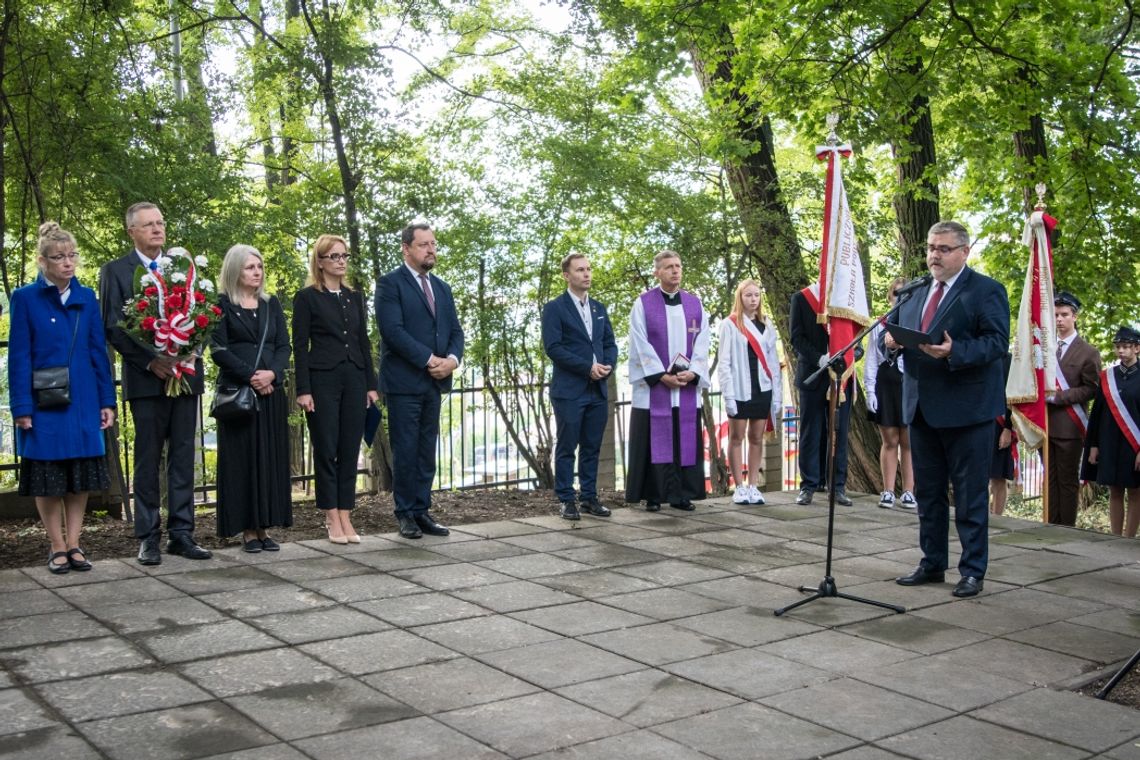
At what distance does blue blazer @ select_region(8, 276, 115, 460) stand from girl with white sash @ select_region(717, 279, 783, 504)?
199 inches

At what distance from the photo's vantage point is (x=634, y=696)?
4.73 m

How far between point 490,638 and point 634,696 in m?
1.10

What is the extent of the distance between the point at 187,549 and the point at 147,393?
1.01 m

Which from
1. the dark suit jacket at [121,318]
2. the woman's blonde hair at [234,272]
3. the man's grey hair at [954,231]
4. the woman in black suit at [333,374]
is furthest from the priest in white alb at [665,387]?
the dark suit jacket at [121,318]

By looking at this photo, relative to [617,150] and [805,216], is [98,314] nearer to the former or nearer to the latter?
[617,150]

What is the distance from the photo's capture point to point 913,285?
639 centimetres

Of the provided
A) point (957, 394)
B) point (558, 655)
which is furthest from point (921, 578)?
point (558, 655)

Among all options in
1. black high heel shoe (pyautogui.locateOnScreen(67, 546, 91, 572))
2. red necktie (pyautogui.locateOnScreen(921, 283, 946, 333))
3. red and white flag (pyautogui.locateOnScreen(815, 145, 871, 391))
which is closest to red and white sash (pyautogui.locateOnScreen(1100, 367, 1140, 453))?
red and white flag (pyautogui.locateOnScreen(815, 145, 871, 391))

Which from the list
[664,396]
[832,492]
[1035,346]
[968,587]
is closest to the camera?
[832,492]

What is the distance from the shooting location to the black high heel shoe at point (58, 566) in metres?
6.88

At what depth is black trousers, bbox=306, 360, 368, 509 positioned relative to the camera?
7.83 meters

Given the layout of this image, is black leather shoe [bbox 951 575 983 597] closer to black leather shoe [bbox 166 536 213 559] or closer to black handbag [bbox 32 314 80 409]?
black leather shoe [bbox 166 536 213 559]

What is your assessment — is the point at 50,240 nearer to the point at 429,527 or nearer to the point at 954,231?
the point at 429,527

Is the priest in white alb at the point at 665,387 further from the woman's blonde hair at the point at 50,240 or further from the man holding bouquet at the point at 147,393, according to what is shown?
the woman's blonde hair at the point at 50,240
